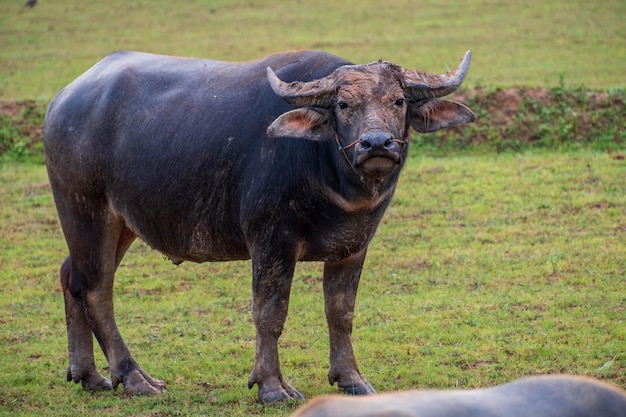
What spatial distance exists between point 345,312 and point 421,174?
6740mm

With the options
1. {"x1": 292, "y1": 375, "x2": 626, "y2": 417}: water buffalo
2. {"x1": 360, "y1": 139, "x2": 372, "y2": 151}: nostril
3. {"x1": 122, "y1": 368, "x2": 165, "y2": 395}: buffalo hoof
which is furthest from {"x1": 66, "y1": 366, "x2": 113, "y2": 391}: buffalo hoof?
{"x1": 292, "y1": 375, "x2": 626, "y2": 417}: water buffalo

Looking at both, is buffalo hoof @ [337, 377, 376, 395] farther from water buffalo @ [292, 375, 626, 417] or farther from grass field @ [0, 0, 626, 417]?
water buffalo @ [292, 375, 626, 417]

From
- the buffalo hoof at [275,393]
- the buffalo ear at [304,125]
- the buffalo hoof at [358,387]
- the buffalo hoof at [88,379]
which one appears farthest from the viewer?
the buffalo hoof at [88,379]

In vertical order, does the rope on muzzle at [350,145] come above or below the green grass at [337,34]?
above

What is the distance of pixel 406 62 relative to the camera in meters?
21.4

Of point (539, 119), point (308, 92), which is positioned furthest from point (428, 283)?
point (539, 119)

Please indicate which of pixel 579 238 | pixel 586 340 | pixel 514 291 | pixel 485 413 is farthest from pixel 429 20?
pixel 485 413

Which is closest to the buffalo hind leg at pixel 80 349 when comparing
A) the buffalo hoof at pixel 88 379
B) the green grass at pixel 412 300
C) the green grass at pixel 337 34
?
the buffalo hoof at pixel 88 379

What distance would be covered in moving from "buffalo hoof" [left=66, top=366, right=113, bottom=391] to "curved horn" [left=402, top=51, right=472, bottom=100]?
3.50 m

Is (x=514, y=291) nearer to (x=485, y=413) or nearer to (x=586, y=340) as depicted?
(x=586, y=340)

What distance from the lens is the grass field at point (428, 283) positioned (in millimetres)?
8719

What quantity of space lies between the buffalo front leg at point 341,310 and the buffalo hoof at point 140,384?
1392mm

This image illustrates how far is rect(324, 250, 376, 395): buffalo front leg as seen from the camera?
27.5ft

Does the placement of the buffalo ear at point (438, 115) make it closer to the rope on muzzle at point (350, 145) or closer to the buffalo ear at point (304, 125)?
the rope on muzzle at point (350, 145)
